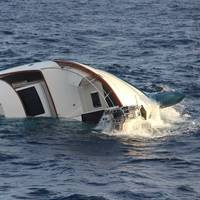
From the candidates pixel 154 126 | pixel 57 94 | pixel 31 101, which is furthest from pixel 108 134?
pixel 31 101

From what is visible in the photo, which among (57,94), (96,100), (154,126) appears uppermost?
(57,94)

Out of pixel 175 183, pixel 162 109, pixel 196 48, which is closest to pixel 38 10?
pixel 196 48

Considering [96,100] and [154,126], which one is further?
[96,100]

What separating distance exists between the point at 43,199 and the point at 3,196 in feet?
3.83

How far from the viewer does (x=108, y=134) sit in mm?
28312

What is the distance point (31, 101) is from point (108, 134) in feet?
12.3

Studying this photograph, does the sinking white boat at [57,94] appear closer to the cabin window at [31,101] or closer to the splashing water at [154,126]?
the cabin window at [31,101]

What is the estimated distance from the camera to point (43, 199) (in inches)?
806

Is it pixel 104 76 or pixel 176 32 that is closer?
pixel 104 76

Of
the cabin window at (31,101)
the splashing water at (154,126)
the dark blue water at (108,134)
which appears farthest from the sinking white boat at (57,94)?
the dark blue water at (108,134)

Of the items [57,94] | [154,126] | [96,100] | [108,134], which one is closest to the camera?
[108,134]

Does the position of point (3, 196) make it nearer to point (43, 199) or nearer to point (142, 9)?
point (43, 199)

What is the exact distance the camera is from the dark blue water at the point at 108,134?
2191cm

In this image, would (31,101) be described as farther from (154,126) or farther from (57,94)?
(154,126)
